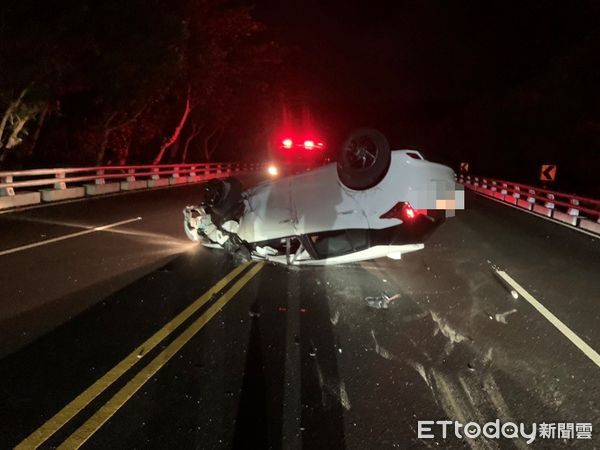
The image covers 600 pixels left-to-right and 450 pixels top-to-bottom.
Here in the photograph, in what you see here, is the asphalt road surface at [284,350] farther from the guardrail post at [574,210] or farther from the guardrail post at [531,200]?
the guardrail post at [531,200]

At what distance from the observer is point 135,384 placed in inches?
188

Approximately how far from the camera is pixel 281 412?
4.37 m

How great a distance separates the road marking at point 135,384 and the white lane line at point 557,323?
389cm

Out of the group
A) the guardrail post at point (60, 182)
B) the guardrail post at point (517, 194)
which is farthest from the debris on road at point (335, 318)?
the guardrail post at point (517, 194)

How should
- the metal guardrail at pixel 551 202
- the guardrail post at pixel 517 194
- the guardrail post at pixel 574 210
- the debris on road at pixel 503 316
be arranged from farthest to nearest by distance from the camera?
1. the guardrail post at pixel 517 194
2. the guardrail post at pixel 574 210
3. the metal guardrail at pixel 551 202
4. the debris on road at pixel 503 316

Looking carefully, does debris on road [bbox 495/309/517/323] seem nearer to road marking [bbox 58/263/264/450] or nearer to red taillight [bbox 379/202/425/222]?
red taillight [bbox 379/202/425/222]

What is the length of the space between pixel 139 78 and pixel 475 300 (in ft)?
82.6

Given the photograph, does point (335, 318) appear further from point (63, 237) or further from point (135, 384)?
point (63, 237)

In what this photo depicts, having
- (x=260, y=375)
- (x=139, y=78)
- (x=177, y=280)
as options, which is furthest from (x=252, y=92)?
(x=260, y=375)

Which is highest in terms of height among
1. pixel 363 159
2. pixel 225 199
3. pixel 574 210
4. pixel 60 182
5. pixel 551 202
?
pixel 363 159

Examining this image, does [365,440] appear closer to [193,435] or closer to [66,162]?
[193,435]

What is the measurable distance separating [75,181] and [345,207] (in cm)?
1775

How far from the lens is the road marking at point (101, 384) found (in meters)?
3.94

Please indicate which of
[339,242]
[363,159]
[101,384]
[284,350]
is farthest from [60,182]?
[101,384]
